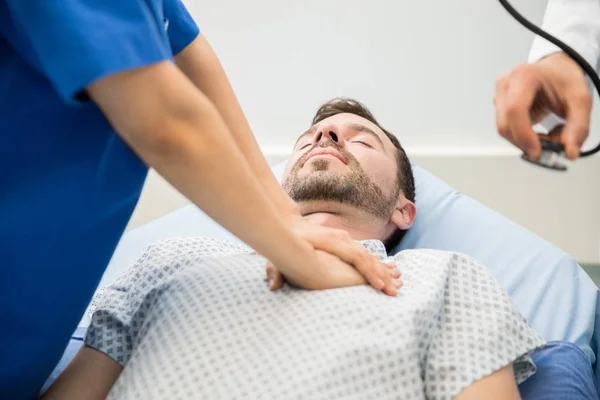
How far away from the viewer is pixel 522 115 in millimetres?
761

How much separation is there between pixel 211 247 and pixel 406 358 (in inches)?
20.6

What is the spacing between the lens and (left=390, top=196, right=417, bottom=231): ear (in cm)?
162

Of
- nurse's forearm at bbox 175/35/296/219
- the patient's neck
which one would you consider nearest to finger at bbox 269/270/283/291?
nurse's forearm at bbox 175/35/296/219

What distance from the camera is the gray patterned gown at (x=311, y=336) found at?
3.22 feet

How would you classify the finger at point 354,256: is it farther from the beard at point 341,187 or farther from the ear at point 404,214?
the ear at point 404,214

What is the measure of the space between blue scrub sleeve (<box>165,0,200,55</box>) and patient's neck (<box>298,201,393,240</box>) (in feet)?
1.72

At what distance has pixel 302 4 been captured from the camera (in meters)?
2.22

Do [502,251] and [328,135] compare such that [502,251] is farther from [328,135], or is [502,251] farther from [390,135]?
[328,135]

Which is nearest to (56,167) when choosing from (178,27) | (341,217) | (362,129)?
(178,27)

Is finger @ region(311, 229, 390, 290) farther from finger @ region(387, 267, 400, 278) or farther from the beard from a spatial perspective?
the beard

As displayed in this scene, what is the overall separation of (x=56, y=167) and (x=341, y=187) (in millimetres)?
742

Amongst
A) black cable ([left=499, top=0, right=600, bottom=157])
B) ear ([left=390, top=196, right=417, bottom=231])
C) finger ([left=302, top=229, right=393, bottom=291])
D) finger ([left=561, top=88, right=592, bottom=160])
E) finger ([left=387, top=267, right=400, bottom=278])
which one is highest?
black cable ([left=499, top=0, right=600, bottom=157])

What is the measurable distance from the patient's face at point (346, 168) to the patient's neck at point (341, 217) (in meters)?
0.01

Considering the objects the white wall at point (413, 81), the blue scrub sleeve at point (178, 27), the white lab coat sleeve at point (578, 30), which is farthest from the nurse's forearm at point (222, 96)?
the white wall at point (413, 81)
